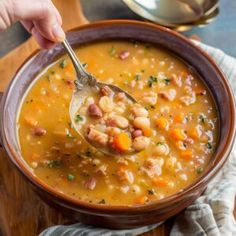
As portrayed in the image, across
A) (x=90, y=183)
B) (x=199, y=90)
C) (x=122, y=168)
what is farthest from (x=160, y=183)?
(x=199, y=90)

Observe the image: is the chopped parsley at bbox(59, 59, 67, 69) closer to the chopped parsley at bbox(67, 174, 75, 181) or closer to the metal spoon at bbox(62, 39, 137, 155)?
the metal spoon at bbox(62, 39, 137, 155)

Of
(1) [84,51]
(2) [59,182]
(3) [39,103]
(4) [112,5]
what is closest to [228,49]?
(4) [112,5]

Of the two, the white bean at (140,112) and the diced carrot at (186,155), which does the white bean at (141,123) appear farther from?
the diced carrot at (186,155)

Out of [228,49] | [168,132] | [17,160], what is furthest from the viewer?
[228,49]

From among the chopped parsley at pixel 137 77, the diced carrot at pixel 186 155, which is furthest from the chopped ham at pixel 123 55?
the diced carrot at pixel 186 155

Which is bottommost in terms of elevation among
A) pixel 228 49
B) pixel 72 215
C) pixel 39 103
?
pixel 228 49

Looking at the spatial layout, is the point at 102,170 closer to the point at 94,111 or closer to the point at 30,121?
the point at 94,111

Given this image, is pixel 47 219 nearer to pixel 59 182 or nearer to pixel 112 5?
pixel 59 182
